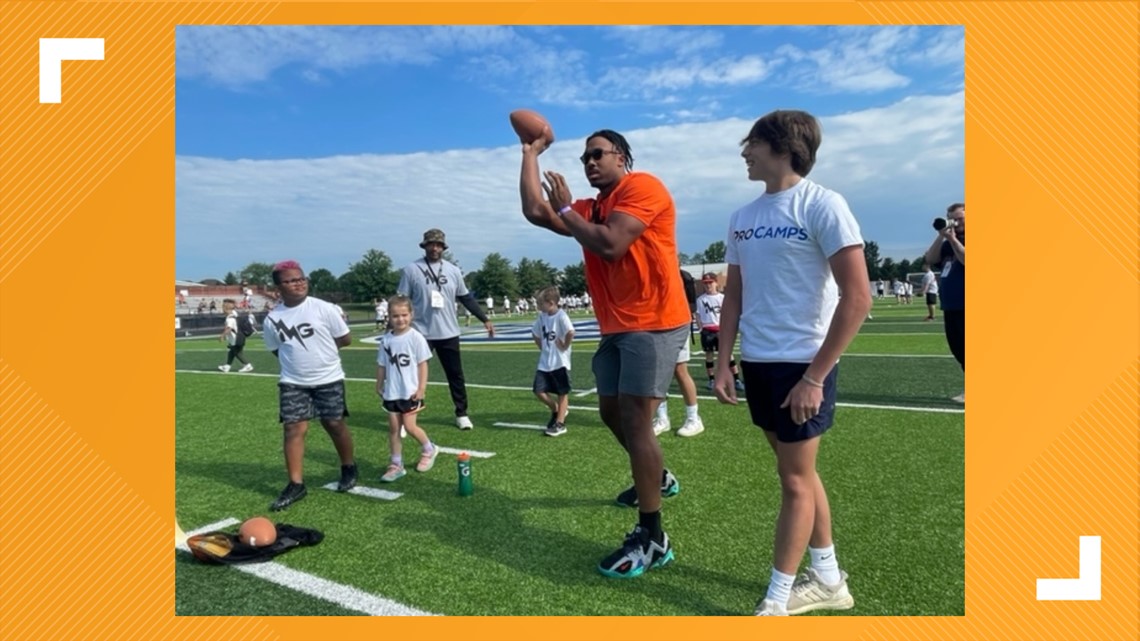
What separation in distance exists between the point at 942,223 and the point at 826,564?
16.6 feet

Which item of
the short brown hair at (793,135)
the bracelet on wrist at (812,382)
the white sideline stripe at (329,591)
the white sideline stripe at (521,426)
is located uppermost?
the short brown hair at (793,135)

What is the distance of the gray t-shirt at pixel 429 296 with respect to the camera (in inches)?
276

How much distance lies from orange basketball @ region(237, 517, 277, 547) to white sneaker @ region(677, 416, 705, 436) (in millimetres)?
3827

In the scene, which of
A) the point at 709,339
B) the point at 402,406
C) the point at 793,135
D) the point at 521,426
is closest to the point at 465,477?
the point at 402,406

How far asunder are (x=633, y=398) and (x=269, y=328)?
3.12 meters

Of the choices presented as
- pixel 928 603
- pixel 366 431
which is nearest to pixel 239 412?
pixel 366 431

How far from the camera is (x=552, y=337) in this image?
7117 mm

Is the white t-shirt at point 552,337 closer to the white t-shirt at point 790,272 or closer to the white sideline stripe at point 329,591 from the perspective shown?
the white sideline stripe at point 329,591

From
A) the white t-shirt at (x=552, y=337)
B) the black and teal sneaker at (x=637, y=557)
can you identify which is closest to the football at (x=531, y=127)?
the black and teal sneaker at (x=637, y=557)

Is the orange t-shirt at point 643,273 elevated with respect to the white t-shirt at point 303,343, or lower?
elevated

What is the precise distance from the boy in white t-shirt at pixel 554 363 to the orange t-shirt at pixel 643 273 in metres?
3.28

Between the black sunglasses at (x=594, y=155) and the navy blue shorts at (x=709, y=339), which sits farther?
the navy blue shorts at (x=709, y=339)

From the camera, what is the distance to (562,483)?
16.2 ft

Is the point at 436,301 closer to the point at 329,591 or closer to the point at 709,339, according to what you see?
the point at 329,591
